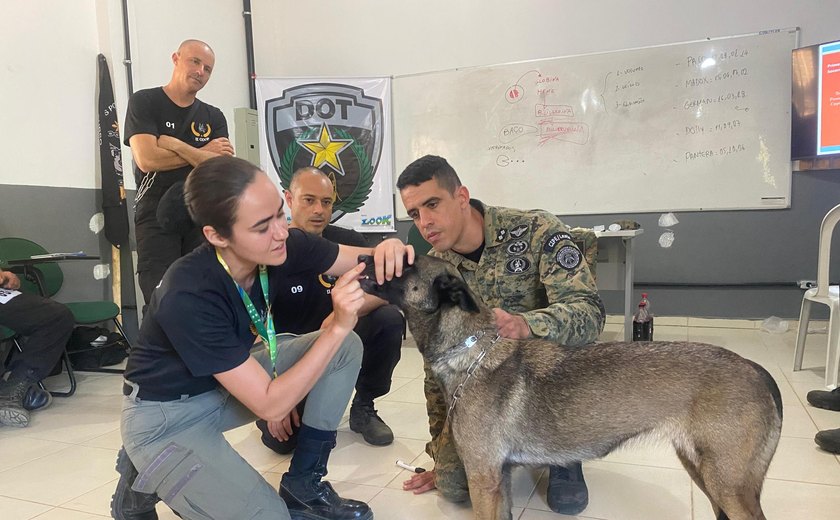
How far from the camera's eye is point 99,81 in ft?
17.5

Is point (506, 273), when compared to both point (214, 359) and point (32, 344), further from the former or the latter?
point (32, 344)

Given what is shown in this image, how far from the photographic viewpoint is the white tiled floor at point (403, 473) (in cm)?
221

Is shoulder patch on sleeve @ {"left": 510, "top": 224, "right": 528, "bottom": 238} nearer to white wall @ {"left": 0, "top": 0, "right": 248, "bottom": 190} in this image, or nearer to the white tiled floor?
the white tiled floor

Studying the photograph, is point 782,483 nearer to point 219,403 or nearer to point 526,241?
point 526,241

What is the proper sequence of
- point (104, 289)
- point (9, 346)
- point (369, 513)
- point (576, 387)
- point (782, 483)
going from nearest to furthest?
1. point (576, 387)
2. point (369, 513)
3. point (782, 483)
4. point (9, 346)
5. point (104, 289)

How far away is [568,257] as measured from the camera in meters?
2.25

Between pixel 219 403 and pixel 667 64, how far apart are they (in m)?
5.39

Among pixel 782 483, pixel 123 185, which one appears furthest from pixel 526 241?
pixel 123 185

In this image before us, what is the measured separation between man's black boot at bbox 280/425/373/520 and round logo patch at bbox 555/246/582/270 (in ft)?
3.96

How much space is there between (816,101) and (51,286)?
7.04 meters

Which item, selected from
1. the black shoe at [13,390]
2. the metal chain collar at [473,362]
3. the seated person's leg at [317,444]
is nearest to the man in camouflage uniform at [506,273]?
the metal chain collar at [473,362]

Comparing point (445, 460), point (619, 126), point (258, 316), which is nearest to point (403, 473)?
point (445, 460)

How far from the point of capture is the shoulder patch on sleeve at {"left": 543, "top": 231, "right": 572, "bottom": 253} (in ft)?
7.61

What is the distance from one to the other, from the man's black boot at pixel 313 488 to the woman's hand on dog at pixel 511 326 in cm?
83
